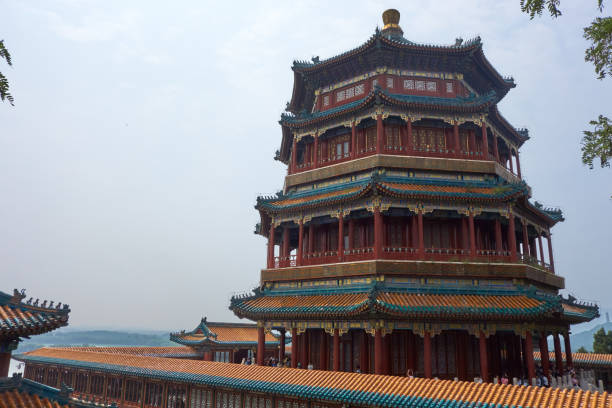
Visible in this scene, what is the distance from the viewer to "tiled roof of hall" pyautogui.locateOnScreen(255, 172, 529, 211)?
21.1 meters

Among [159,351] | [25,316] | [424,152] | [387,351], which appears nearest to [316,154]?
[424,152]

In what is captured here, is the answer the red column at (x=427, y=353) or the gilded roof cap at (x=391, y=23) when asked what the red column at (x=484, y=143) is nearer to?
the gilded roof cap at (x=391, y=23)

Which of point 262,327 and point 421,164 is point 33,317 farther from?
point 421,164

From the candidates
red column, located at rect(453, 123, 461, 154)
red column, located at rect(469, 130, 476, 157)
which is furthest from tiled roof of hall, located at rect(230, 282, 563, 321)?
red column, located at rect(469, 130, 476, 157)

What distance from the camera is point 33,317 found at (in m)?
11.4

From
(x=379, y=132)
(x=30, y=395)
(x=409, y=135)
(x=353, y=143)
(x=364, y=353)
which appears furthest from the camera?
(x=353, y=143)

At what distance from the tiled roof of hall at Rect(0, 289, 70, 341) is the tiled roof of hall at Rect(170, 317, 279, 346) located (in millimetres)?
24971

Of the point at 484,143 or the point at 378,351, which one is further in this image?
the point at 484,143

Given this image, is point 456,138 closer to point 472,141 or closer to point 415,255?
point 472,141

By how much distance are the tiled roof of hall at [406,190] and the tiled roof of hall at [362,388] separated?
8582mm

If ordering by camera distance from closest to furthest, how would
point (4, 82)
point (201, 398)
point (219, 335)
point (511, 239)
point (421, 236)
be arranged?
point (4, 82)
point (201, 398)
point (421, 236)
point (511, 239)
point (219, 335)

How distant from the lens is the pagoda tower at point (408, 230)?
19.4 metres

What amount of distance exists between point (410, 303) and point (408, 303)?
88 mm

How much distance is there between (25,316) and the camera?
11.3m
